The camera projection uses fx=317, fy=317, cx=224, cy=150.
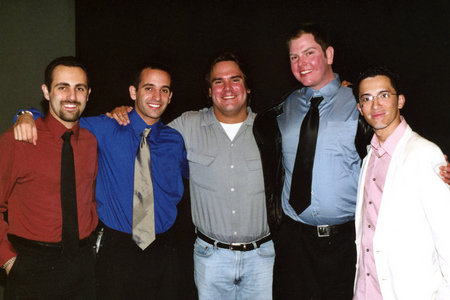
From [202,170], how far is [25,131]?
115 cm

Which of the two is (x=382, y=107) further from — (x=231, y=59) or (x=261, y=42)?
(x=261, y=42)

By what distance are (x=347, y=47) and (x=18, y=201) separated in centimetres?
269

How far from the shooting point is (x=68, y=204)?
1.89 meters

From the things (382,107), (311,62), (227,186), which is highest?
(311,62)

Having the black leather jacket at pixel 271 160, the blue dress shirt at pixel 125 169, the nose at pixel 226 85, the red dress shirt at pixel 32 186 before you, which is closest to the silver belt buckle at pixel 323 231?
the black leather jacket at pixel 271 160

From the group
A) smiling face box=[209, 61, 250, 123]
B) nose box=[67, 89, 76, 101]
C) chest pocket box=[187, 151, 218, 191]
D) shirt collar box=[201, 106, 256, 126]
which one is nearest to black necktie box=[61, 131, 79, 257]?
nose box=[67, 89, 76, 101]

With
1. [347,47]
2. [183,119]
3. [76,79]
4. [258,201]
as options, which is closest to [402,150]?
[258,201]

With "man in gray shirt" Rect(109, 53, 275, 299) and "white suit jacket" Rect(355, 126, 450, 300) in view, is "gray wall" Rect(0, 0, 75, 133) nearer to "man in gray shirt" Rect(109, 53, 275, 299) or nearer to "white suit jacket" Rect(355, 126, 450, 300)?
"man in gray shirt" Rect(109, 53, 275, 299)

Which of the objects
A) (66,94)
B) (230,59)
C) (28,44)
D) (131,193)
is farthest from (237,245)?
(28,44)

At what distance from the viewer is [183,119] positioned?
256 cm

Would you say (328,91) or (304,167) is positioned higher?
(328,91)

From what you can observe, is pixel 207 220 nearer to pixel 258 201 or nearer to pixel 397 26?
pixel 258 201

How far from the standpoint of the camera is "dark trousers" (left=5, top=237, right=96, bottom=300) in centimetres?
180

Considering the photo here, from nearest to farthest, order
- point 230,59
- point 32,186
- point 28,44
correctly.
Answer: point 32,186 < point 230,59 < point 28,44
